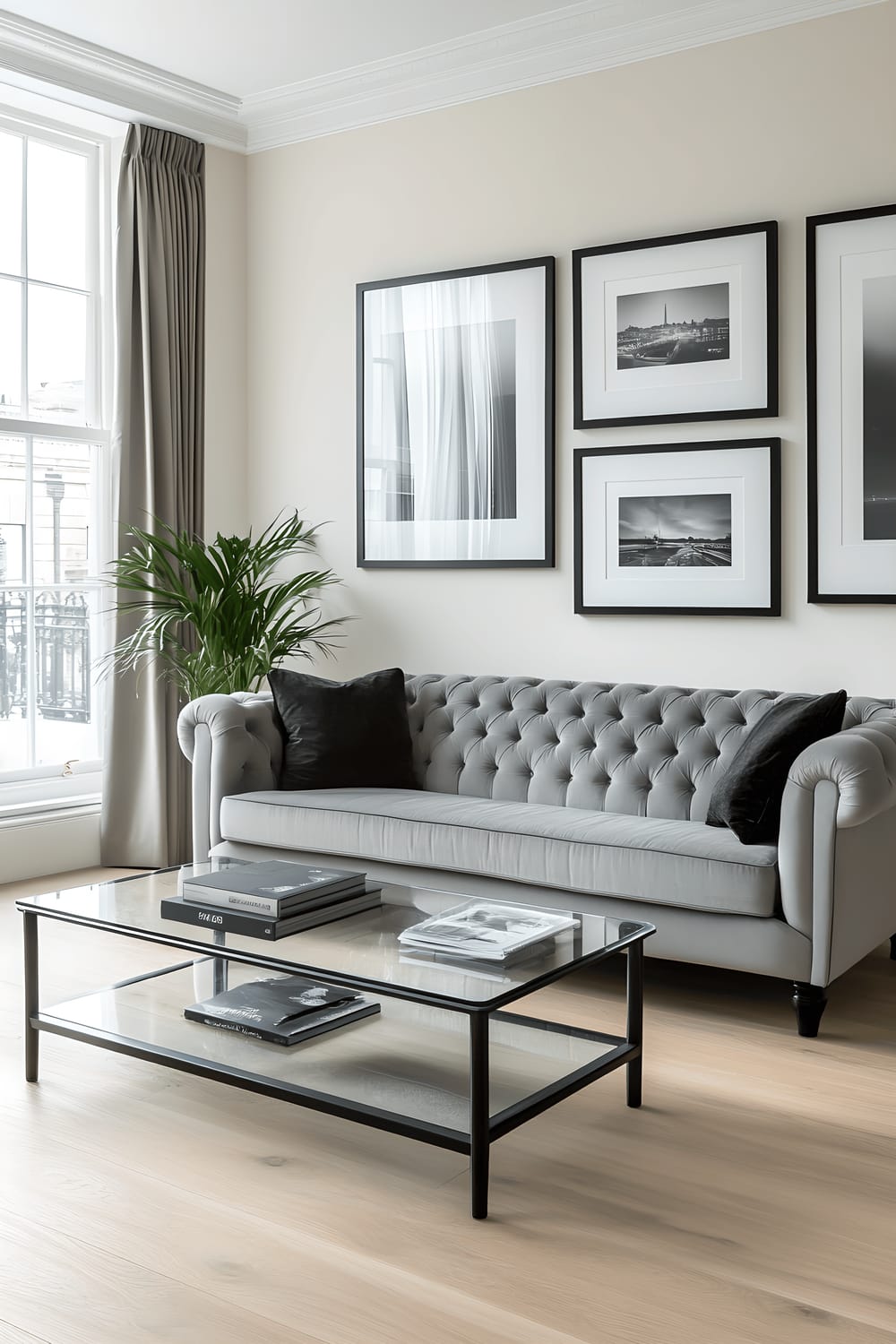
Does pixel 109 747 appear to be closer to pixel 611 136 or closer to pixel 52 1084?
pixel 52 1084

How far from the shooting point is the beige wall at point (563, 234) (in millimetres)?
3994

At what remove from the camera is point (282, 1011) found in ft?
8.96

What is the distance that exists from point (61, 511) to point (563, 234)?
228 centimetres

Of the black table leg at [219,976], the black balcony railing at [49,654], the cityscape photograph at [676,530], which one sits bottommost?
the black table leg at [219,976]

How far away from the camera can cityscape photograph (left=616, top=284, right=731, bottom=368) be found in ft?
13.7

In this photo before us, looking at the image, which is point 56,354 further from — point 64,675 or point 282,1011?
point 282,1011

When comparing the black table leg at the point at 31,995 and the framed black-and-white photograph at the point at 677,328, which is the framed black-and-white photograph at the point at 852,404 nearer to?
the framed black-and-white photograph at the point at 677,328

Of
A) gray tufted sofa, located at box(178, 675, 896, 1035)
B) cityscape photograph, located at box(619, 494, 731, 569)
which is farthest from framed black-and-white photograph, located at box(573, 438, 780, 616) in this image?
gray tufted sofa, located at box(178, 675, 896, 1035)

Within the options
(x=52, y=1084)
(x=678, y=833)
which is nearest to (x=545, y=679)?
(x=678, y=833)

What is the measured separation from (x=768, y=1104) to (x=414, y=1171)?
83 cm

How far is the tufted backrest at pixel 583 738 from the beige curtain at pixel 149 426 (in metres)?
1.24

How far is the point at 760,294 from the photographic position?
4.09 meters

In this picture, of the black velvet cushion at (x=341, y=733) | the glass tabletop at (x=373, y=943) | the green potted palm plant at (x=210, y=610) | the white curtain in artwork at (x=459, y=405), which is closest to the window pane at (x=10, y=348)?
the green potted palm plant at (x=210, y=610)

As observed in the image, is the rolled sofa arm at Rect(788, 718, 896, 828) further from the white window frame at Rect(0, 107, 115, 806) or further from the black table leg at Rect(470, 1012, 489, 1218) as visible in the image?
the white window frame at Rect(0, 107, 115, 806)
